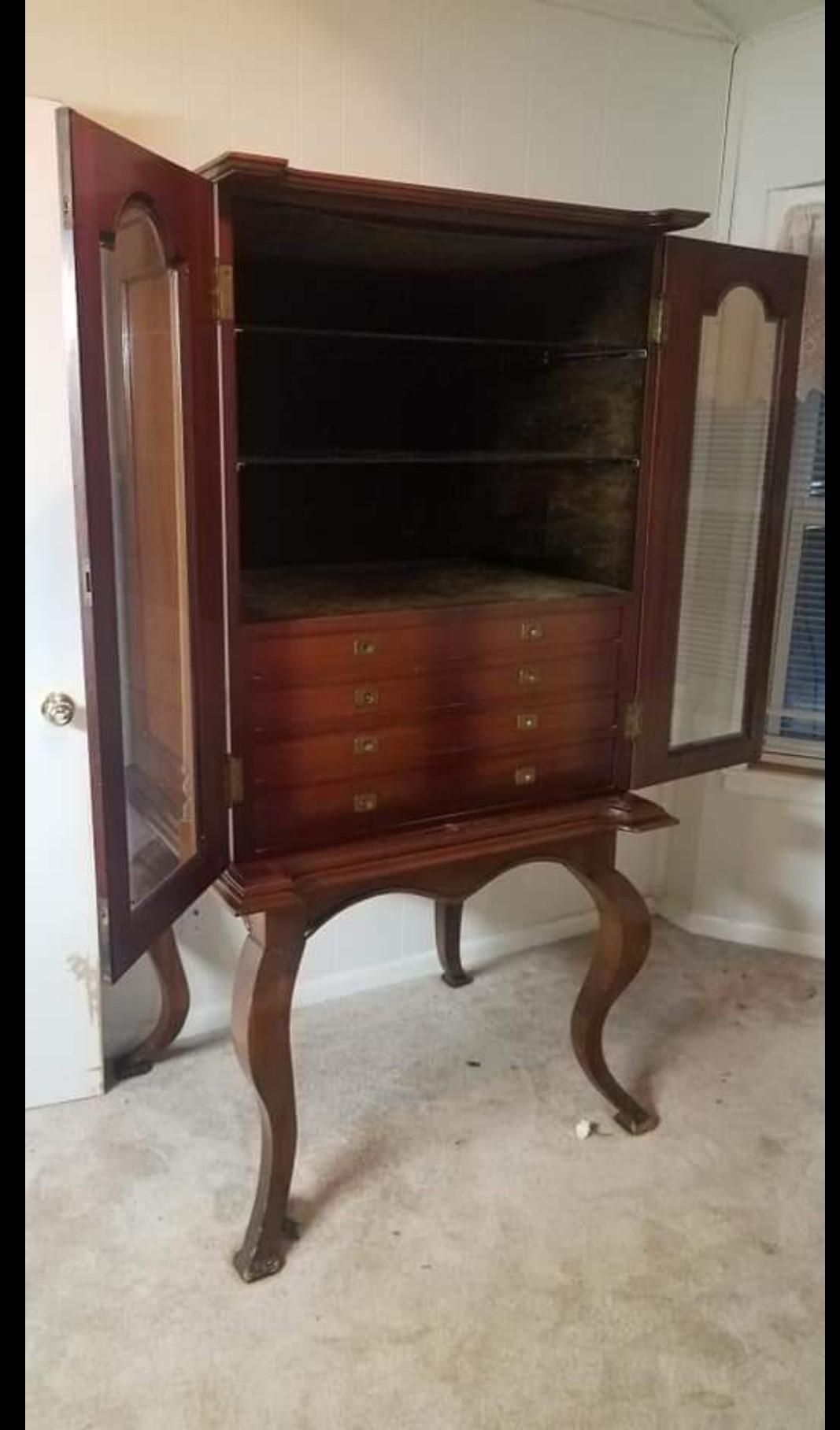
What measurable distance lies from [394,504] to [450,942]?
Answer: 41.7 inches

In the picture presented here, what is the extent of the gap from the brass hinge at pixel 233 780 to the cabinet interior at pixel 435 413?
0.88 feet

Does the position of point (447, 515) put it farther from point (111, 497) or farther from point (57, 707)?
point (111, 497)

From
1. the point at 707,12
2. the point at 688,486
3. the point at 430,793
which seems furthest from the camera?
the point at 707,12

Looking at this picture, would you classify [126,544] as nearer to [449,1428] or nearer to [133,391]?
[133,391]

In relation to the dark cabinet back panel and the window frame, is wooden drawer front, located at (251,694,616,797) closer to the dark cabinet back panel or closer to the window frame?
the dark cabinet back panel

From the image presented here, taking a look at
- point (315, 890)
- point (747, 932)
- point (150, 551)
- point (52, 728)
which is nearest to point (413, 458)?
point (150, 551)

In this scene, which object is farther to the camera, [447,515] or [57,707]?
[447,515]

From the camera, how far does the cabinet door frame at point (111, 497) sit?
47.9 inches

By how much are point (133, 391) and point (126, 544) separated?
0.68ft

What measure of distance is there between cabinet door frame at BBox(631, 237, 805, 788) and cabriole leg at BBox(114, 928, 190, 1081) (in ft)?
3.33

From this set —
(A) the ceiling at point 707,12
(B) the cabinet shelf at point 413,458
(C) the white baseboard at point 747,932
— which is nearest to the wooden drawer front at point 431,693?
(B) the cabinet shelf at point 413,458

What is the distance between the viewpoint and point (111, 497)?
1.28m

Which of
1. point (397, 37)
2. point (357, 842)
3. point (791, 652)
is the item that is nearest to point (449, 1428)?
point (357, 842)

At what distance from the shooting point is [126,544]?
1.46m
